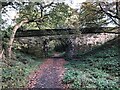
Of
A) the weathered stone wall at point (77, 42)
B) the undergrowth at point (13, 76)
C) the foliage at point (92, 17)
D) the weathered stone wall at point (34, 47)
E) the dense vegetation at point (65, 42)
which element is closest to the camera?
the undergrowth at point (13, 76)

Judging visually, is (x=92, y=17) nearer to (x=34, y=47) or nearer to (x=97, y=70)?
(x=97, y=70)

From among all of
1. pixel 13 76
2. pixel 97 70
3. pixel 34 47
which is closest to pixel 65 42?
pixel 34 47

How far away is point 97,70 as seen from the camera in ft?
21.2

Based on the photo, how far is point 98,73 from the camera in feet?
19.7

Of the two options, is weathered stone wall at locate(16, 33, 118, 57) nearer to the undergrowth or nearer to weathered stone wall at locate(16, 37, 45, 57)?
weathered stone wall at locate(16, 37, 45, 57)

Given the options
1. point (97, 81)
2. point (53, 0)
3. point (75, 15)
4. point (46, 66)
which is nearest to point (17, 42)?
point (46, 66)

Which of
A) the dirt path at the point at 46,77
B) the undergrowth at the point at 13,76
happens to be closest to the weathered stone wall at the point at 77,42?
the dirt path at the point at 46,77

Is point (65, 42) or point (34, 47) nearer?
point (65, 42)

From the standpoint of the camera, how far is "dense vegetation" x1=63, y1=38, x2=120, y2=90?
504cm

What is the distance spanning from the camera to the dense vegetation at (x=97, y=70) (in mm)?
5043

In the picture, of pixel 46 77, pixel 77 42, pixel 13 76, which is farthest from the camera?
pixel 77 42

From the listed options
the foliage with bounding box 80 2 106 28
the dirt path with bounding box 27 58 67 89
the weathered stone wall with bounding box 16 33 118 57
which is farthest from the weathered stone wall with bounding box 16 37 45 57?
the foliage with bounding box 80 2 106 28

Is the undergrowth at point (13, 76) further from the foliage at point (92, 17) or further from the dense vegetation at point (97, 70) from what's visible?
the foliage at point (92, 17)

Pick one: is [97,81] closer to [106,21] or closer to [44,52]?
[106,21]
